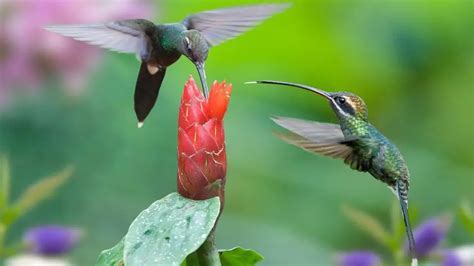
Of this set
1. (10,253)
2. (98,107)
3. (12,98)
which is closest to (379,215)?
(98,107)

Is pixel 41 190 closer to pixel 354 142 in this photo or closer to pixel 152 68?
pixel 152 68

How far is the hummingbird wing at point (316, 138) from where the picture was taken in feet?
3.17

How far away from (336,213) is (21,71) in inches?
50.3

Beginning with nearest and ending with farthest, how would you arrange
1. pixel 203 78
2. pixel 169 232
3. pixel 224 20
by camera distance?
pixel 169 232, pixel 203 78, pixel 224 20

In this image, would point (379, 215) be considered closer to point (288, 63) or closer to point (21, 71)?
point (288, 63)

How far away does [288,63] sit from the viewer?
13.2 ft

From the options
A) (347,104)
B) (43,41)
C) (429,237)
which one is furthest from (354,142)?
(43,41)

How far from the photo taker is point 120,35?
3.53ft

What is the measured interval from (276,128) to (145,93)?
7.97 ft

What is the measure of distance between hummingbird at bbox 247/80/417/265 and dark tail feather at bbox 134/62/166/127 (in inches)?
5.2

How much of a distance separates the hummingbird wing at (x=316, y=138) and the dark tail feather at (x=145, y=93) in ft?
0.43

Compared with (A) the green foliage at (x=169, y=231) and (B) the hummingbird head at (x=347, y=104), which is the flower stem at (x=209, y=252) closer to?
(A) the green foliage at (x=169, y=231)

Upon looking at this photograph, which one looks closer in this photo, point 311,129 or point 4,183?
point 311,129

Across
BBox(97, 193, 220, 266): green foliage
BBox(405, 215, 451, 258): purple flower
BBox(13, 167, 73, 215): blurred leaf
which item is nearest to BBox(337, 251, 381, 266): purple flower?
BBox(405, 215, 451, 258): purple flower
